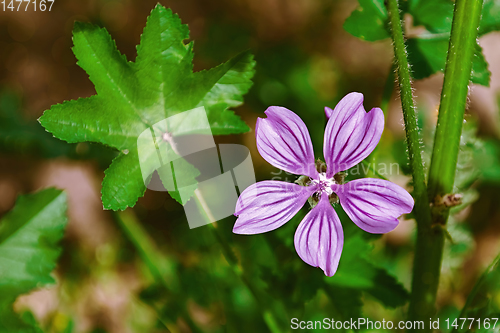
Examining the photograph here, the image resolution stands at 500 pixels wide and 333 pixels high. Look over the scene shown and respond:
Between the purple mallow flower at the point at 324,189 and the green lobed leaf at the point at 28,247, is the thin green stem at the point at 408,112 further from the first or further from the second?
the green lobed leaf at the point at 28,247

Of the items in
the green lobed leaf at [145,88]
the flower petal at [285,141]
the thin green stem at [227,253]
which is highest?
the green lobed leaf at [145,88]

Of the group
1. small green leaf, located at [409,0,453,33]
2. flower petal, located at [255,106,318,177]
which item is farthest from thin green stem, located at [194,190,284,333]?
small green leaf, located at [409,0,453,33]

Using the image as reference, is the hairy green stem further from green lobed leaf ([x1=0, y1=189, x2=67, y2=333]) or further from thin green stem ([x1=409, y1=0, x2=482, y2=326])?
green lobed leaf ([x1=0, y1=189, x2=67, y2=333])

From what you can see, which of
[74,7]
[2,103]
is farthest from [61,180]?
[74,7]

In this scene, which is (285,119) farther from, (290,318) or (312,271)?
(290,318)

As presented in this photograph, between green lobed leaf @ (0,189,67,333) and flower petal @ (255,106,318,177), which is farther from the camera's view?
green lobed leaf @ (0,189,67,333)

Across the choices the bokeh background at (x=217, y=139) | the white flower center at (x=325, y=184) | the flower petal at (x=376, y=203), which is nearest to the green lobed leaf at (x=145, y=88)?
the white flower center at (x=325, y=184)
